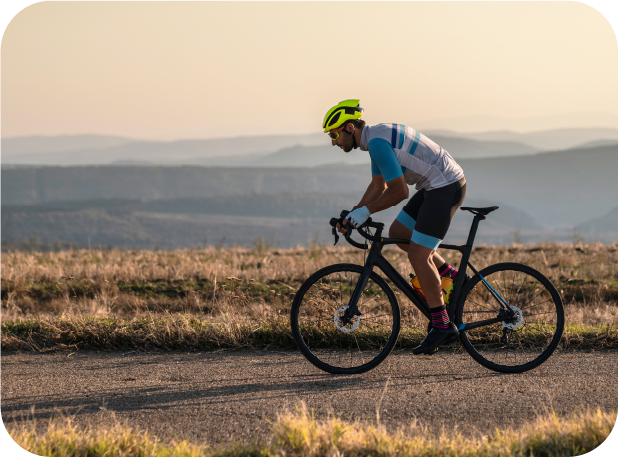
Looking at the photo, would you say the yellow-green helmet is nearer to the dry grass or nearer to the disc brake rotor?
the disc brake rotor

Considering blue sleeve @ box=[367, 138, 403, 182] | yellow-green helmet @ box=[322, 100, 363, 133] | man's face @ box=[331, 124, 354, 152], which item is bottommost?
blue sleeve @ box=[367, 138, 403, 182]

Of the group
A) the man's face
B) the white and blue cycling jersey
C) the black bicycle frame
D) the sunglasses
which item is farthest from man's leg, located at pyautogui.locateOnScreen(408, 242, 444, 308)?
the sunglasses

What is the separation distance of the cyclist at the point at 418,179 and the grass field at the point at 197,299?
37.8 inches

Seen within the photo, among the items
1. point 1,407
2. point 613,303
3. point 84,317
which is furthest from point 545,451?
point 613,303

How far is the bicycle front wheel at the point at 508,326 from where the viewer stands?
505 cm

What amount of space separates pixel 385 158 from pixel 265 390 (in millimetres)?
2092

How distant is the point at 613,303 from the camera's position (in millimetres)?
8391

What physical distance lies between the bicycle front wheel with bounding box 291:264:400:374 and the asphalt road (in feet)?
0.59

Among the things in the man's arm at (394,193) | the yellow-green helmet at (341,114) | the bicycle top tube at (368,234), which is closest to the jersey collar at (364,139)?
the yellow-green helmet at (341,114)

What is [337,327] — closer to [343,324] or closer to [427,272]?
[343,324]

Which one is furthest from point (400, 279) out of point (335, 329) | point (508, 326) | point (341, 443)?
point (341, 443)

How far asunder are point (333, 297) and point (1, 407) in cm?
292

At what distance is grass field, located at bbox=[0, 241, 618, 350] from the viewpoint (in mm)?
5848

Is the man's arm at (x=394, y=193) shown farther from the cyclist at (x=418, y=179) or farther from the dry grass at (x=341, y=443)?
the dry grass at (x=341, y=443)
